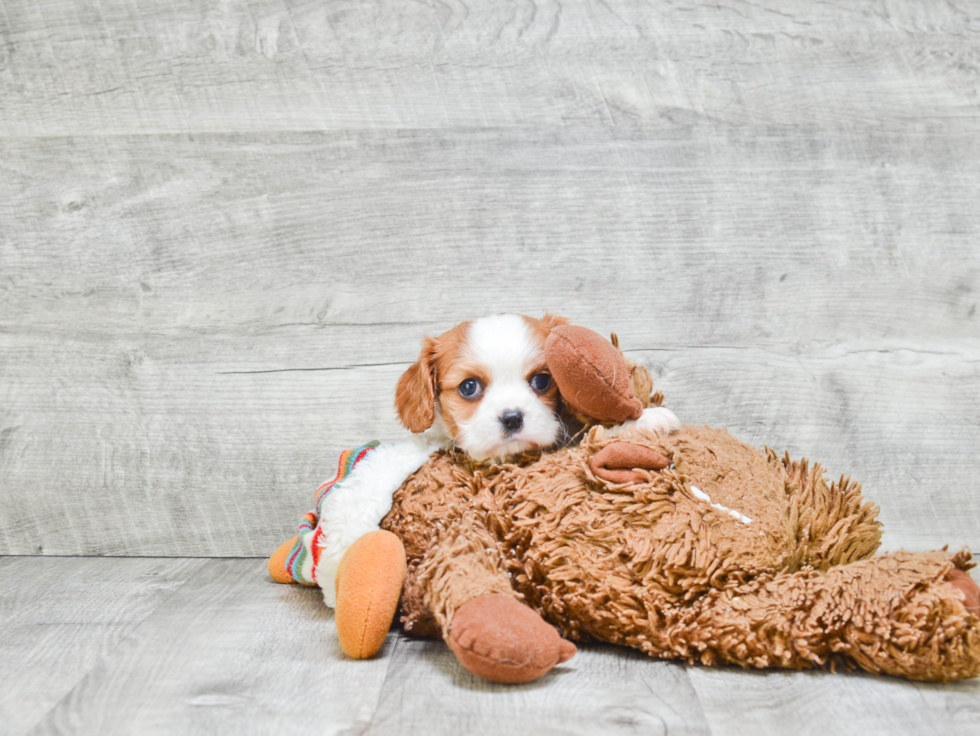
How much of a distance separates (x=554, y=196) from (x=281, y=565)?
68 centimetres

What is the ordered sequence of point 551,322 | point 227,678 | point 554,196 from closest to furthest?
point 227,678 → point 551,322 → point 554,196

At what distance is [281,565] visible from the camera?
3.81ft

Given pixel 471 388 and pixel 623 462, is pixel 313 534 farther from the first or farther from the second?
pixel 623 462

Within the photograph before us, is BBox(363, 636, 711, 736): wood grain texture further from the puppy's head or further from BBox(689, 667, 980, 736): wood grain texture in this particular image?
the puppy's head

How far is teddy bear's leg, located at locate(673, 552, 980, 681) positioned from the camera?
70 cm

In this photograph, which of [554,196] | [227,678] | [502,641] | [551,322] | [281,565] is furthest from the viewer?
[554,196]

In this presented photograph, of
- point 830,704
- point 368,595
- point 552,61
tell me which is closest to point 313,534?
point 368,595

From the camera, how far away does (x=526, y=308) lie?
→ 1.27 metres

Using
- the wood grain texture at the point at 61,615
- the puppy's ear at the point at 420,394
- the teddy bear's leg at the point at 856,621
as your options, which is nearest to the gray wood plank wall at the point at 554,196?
the wood grain texture at the point at 61,615

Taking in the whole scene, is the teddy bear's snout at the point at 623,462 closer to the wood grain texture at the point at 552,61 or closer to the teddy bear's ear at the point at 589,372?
the teddy bear's ear at the point at 589,372

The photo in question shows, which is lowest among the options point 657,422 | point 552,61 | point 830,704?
point 830,704

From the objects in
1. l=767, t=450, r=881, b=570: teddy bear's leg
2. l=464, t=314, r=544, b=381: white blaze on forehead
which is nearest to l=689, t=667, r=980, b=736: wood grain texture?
l=767, t=450, r=881, b=570: teddy bear's leg

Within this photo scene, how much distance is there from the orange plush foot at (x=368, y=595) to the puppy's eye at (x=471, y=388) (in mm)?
178

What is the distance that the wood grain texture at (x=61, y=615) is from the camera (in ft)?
2.63
